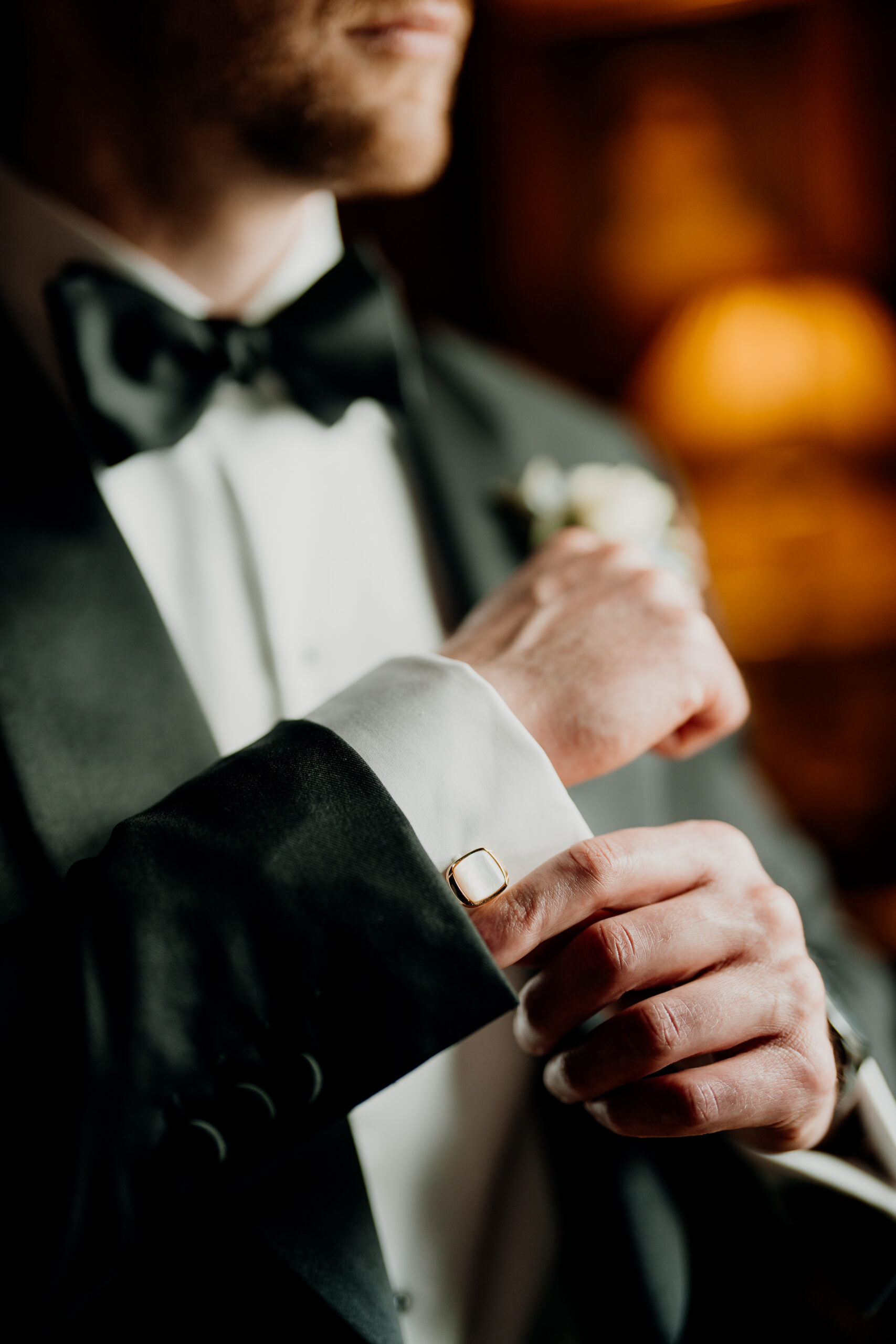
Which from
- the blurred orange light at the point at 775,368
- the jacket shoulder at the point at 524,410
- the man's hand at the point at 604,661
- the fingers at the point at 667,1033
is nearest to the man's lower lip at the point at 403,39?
the jacket shoulder at the point at 524,410

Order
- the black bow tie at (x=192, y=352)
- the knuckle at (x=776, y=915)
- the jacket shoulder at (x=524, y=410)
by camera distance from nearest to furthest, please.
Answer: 1. the knuckle at (x=776, y=915)
2. the black bow tie at (x=192, y=352)
3. the jacket shoulder at (x=524, y=410)

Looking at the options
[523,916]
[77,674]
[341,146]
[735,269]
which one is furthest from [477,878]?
[735,269]

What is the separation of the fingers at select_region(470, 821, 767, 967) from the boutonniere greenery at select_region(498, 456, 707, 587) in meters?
0.45

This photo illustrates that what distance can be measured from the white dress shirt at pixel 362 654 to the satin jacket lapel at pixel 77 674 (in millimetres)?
46

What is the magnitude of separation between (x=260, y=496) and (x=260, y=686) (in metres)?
0.20

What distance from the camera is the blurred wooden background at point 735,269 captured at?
90.5 inches

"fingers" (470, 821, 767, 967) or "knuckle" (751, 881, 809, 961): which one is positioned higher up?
"fingers" (470, 821, 767, 967)

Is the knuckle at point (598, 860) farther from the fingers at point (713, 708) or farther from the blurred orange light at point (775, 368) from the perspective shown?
the blurred orange light at point (775, 368)

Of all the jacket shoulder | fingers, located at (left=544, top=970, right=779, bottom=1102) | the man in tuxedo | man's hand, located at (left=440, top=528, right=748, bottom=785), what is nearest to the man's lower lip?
the man in tuxedo

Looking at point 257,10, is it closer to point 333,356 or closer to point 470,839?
point 333,356

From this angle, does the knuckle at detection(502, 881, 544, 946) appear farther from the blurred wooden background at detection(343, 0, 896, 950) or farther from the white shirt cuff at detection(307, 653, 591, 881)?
the blurred wooden background at detection(343, 0, 896, 950)

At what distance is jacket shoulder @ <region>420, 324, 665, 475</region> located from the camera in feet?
3.79

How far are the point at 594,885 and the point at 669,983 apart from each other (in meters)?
0.09

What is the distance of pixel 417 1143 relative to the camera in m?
0.80
